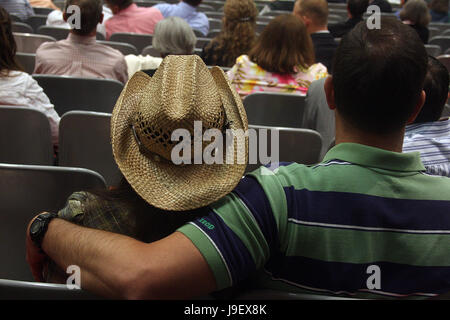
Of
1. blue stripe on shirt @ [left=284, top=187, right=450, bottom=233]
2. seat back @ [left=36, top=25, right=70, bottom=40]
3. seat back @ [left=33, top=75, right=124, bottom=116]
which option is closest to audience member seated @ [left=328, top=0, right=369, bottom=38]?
seat back @ [left=36, top=25, right=70, bottom=40]

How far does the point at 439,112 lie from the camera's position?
167cm

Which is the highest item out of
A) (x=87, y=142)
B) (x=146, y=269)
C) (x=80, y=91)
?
(x=146, y=269)

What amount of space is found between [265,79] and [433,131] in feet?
4.18

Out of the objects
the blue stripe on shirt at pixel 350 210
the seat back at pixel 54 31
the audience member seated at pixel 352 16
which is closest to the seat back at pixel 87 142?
the blue stripe on shirt at pixel 350 210

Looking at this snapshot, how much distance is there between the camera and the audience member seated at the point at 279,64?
2645 mm

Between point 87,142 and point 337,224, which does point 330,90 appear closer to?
point 337,224

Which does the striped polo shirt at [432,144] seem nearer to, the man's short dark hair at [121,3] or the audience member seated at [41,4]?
the man's short dark hair at [121,3]

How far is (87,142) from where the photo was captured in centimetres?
209

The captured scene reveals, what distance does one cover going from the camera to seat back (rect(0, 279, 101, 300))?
88 cm

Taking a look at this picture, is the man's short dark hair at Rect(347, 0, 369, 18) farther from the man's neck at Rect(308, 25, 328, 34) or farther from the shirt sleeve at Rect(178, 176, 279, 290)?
the shirt sleeve at Rect(178, 176, 279, 290)

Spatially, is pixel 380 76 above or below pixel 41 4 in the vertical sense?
above

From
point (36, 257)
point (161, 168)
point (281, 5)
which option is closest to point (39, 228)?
point (36, 257)

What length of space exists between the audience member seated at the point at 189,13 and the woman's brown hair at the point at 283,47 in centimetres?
190
